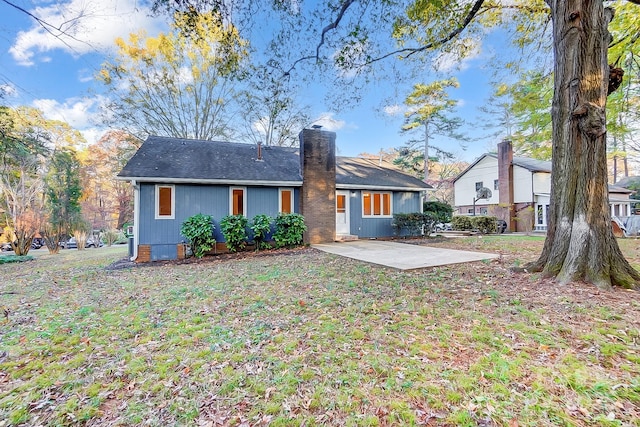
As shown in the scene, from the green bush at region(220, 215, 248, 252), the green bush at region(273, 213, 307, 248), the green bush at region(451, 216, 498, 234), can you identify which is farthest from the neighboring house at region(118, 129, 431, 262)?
the green bush at region(451, 216, 498, 234)

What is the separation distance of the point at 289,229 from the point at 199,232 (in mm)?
3044

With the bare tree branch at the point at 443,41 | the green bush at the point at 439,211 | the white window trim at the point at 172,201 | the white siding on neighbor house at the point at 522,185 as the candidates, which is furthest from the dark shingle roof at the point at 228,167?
the white siding on neighbor house at the point at 522,185

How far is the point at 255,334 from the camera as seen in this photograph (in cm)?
320

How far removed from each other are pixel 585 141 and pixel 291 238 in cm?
819

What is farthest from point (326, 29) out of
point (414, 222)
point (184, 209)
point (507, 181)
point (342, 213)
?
point (507, 181)

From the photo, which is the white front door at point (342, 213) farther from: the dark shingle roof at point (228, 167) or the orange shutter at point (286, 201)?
the orange shutter at point (286, 201)

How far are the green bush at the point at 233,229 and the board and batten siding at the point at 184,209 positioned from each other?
2.32ft

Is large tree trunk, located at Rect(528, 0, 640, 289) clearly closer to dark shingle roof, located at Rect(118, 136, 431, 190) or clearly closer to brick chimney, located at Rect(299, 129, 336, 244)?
brick chimney, located at Rect(299, 129, 336, 244)

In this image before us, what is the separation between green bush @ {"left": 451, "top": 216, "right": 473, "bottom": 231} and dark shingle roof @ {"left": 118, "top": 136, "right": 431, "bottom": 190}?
6.37 metres

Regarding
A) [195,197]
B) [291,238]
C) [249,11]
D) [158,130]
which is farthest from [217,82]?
[249,11]

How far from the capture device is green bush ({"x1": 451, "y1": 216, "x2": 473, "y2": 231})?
17794 mm

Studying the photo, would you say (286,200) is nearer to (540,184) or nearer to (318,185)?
(318,185)

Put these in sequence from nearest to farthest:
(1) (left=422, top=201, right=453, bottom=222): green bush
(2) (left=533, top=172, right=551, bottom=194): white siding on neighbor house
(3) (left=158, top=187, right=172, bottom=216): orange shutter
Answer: (3) (left=158, top=187, right=172, bottom=216): orange shutter, (1) (left=422, top=201, right=453, bottom=222): green bush, (2) (left=533, top=172, right=551, bottom=194): white siding on neighbor house

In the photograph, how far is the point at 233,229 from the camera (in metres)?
9.50
